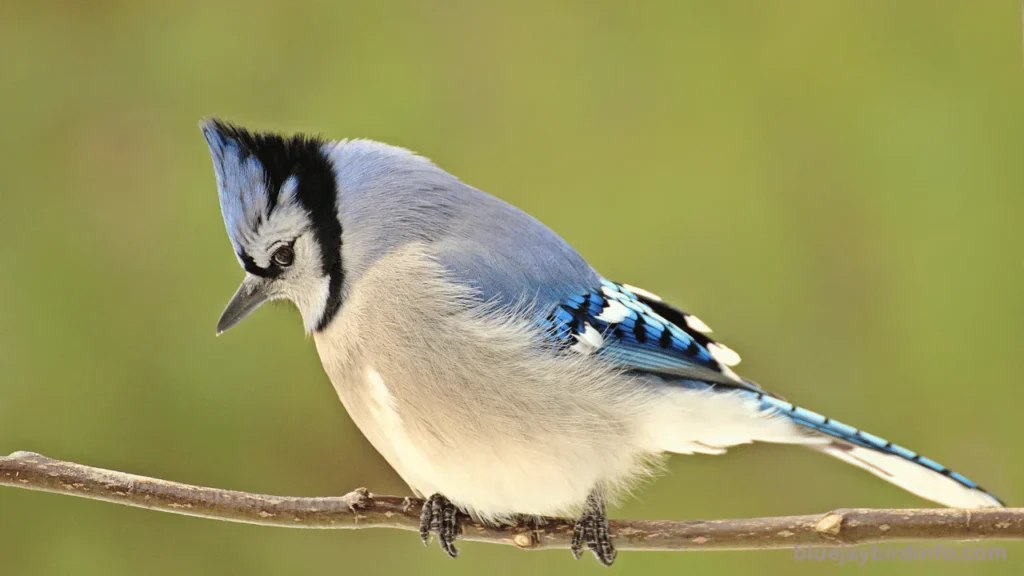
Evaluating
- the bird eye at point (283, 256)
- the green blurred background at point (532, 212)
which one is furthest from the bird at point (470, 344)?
the green blurred background at point (532, 212)

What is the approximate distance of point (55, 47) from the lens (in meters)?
1.87

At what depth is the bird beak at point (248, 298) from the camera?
1142mm

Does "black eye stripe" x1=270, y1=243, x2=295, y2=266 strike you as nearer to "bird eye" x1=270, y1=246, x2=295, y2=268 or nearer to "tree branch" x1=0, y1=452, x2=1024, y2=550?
"bird eye" x1=270, y1=246, x2=295, y2=268

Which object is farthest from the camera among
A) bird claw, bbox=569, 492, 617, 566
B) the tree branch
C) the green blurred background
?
the green blurred background

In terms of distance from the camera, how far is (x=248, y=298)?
1149mm

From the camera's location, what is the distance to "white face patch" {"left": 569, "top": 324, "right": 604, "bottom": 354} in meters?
1.20

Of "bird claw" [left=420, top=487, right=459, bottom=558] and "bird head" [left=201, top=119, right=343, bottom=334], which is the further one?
"bird claw" [left=420, top=487, right=459, bottom=558]

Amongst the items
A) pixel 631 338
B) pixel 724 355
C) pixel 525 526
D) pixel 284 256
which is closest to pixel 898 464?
pixel 724 355

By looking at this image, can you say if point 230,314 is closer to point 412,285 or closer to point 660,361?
point 412,285

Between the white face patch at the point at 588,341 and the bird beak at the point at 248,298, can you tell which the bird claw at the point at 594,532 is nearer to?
the white face patch at the point at 588,341

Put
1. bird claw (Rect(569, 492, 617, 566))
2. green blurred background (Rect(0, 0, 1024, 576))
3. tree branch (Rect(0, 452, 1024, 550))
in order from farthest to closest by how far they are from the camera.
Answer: green blurred background (Rect(0, 0, 1024, 576)) → bird claw (Rect(569, 492, 617, 566)) → tree branch (Rect(0, 452, 1024, 550))

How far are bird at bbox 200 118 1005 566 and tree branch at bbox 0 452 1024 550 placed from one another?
A: 0.12 feet

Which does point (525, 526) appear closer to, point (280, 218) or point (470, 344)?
point (470, 344)

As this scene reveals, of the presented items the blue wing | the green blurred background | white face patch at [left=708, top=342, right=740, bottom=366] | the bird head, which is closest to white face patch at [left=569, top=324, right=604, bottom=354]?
the blue wing
